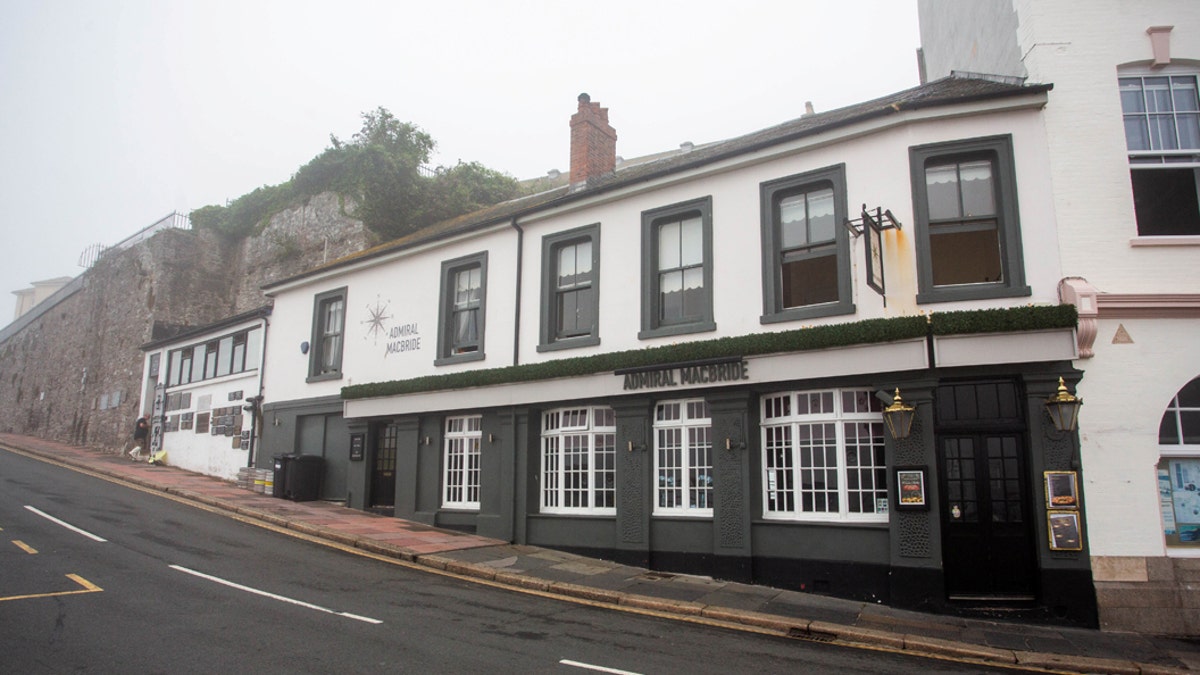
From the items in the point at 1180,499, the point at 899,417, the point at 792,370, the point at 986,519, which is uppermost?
the point at 792,370

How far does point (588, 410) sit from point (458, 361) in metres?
3.77

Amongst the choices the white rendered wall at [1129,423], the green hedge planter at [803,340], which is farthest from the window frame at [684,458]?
the white rendered wall at [1129,423]

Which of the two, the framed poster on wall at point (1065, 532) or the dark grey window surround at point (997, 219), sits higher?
the dark grey window surround at point (997, 219)

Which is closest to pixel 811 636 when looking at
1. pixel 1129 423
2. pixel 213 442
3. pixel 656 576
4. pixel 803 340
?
pixel 656 576

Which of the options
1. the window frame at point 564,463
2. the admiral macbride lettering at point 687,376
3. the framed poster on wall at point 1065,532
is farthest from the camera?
the window frame at point 564,463

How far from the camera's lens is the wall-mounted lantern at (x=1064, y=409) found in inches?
370

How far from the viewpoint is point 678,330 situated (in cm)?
1288

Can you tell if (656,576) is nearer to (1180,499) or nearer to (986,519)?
(986,519)

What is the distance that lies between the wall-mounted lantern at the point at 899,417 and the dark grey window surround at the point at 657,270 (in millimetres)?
3293

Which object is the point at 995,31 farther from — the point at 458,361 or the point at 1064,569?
the point at 458,361

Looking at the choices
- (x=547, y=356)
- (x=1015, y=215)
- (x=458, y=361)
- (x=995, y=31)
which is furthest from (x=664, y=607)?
(x=995, y=31)

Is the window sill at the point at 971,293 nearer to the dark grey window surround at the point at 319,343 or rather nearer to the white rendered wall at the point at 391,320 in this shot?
the white rendered wall at the point at 391,320

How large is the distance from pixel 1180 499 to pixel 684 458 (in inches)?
271

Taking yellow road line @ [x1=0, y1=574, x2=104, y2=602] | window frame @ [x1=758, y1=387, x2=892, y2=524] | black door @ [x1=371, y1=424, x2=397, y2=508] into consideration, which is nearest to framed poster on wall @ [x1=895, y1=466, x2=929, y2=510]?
window frame @ [x1=758, y1=387, x2=892, y2=524]
